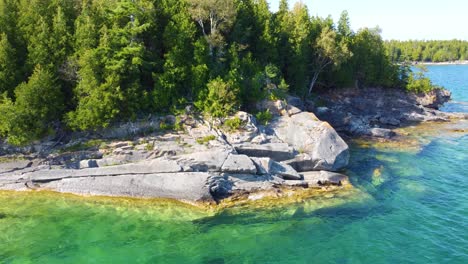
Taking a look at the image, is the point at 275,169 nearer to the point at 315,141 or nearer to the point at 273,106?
the point at 315,141

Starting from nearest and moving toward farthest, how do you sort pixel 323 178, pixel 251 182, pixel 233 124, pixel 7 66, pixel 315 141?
pixel 251 182 → pixel 323 178 → pixel 7 66 → pixel 233 124 → pixel 315 141

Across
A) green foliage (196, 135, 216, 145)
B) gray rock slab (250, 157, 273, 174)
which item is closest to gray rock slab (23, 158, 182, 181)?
green foliage (196, 135, 216, 145)

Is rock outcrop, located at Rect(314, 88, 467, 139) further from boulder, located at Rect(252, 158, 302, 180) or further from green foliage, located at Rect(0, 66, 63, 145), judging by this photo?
green foliage, located at Rect(0, 66, 63, 145)

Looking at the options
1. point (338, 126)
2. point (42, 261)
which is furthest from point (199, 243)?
point (338, 126)

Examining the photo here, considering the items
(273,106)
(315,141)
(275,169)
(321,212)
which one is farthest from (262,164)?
(273,106)

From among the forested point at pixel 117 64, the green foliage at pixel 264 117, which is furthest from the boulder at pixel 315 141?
the forested point at pixel 117 64

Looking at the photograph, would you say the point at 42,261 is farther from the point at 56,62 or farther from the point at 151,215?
the point at 56,62

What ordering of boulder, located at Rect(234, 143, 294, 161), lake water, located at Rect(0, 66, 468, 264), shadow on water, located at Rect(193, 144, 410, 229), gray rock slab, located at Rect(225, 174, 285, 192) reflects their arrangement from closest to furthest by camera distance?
lake water, located at Rect(0, 66, 468, 264), shadow on water, located at Rect(193, 144, 410, 229), gray rock slab, located at Rect(225, 174, 285, 192), boulder, located at Rect(234, 143, 294, 161)
